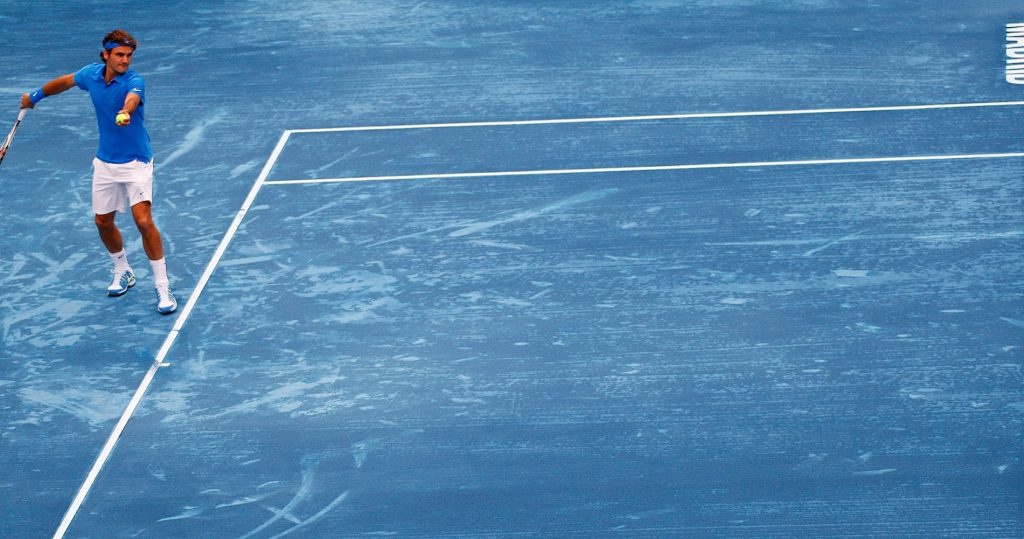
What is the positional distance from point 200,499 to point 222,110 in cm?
606

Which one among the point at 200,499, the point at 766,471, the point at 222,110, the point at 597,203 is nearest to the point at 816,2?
the point at 597,203

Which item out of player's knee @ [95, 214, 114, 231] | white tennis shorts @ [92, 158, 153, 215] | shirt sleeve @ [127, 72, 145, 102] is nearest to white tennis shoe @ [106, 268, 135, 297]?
player's knee @ [95, 214, 114, 231]

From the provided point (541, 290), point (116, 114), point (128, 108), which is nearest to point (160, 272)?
point (116, 114)

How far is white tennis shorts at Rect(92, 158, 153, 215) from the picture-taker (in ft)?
27.1

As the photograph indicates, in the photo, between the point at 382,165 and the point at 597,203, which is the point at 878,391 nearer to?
the point at 597,203

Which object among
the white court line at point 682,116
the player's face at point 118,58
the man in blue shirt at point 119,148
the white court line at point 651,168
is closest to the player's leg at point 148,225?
the man in blue shirt at point 119,148

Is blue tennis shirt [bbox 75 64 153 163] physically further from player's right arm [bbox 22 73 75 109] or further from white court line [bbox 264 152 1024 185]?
white court line [bbox 264 152 1024 185]

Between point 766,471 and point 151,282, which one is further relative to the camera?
point 151,282

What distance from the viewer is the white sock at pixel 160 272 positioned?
8.42 m

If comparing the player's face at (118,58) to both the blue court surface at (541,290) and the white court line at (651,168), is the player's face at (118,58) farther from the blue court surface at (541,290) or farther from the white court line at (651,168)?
the white court line at (651,168)

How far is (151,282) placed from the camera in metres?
8.94

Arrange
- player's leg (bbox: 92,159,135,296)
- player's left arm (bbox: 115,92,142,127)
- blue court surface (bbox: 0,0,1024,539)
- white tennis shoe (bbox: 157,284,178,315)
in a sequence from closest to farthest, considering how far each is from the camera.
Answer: blue court surface (bbox: 0,0,1024,539) < player's left arm (bbox: 115,92,142,127) < player's leg (bbox: 92,159,135,296) < white tennis shoe (bbox: 157,284,178,315)

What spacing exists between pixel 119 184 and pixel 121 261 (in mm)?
623

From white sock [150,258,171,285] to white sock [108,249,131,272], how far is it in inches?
15.2
